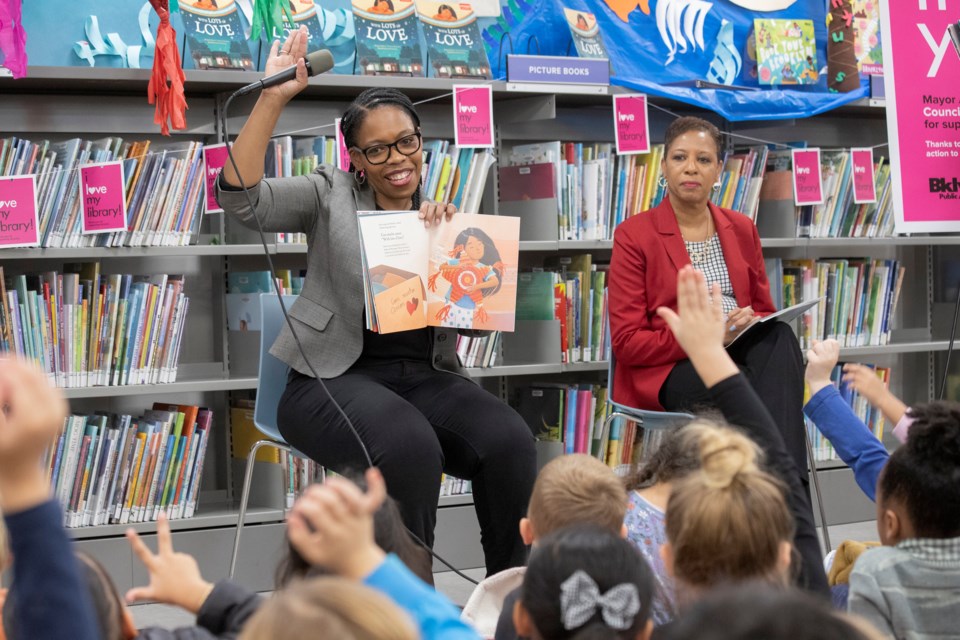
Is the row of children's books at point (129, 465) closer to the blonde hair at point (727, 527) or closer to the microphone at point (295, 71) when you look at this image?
the microphone at point (295, 71)

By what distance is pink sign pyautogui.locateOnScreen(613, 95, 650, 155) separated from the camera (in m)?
3.70

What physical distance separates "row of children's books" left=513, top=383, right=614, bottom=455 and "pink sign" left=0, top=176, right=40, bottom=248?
64.4 inches

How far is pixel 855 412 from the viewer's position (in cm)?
434

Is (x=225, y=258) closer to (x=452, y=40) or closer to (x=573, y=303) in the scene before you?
(x=452, y=40)

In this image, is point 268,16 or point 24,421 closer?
point 24,421

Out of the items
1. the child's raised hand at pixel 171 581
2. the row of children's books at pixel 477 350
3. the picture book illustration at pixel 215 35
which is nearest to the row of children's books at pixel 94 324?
the picture book illustration at pixel 215 35

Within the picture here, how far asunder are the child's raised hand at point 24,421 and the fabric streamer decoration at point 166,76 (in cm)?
221

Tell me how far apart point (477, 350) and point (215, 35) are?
1208 millimetres

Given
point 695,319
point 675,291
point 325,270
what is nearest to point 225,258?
point 325,270

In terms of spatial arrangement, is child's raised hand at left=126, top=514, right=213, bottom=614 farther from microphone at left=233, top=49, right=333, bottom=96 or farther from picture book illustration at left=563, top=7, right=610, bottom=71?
picture book illustration at left=563, top=7, right=610, bottom=71

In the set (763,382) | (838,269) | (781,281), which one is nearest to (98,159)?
(763,382)

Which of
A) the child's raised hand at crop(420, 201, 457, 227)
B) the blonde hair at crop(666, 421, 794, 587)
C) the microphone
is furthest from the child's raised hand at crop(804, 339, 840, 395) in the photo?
the microphone

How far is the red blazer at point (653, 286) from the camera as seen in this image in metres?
3.07

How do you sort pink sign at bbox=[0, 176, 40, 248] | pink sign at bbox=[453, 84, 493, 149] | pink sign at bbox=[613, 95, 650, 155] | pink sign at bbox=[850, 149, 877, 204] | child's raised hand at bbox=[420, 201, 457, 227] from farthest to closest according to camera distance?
pink sign at bbox=[850, 149, 877, 204]
pink sign at bbox=[613, 95, 650, 155]
pink sign at bbox=[453, 84, 493, 149]
pink sign at bbox=[0, 176, 40, 248]
child's raised hand at bbox=[420, 201, 457, 227]
